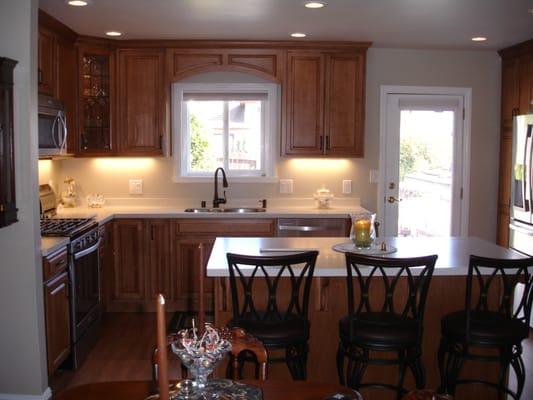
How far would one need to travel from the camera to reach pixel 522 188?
16.1ft

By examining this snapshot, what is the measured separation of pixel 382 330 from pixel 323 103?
3.13 metres

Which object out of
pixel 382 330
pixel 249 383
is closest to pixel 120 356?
pixel 382 330

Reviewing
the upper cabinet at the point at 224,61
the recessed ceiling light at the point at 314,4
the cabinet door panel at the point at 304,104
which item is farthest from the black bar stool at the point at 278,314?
the upper cabinet at the point at 224,61

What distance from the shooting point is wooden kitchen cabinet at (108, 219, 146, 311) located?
5281mm

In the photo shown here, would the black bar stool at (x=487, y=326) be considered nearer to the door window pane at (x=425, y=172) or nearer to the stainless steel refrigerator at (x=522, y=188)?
the stainless steel refrigerator at (x=522, y=188)

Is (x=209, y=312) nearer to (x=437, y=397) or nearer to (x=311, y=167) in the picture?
(x=311, y=167)

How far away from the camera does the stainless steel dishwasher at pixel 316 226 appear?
17.5 ft

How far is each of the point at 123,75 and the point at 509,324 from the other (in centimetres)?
395

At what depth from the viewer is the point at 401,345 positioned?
2770 mm

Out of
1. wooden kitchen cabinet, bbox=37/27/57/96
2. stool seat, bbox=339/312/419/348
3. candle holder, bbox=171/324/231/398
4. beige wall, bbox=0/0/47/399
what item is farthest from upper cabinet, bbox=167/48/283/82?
candle holder, bbox=171/324/231/398

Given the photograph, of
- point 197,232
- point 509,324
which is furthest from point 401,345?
point 197,232

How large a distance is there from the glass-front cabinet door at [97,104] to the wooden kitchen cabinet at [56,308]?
179 centimetres

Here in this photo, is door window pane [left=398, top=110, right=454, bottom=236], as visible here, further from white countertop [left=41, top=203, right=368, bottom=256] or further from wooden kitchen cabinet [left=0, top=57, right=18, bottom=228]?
wooden kitchen cabinet [left=0, top=57, right=18, bottom=228]

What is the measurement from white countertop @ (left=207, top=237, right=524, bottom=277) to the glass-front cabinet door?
2.19 meters
